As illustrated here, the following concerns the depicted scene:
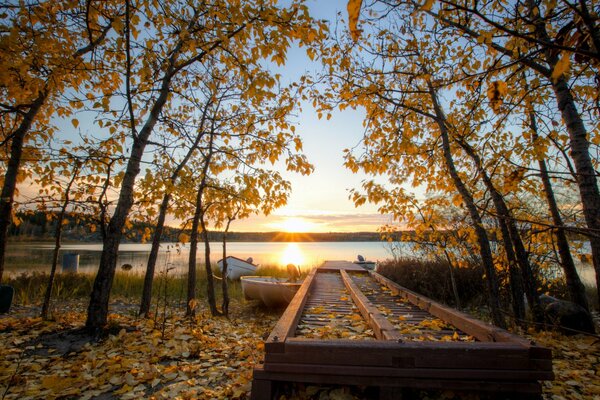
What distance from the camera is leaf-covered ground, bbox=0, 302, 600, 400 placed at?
10.8ft

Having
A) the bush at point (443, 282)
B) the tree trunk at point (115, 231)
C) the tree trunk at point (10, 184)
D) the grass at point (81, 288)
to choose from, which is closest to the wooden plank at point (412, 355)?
the tree trunk at point (115, 231)

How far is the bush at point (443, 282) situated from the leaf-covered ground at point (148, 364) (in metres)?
5.18

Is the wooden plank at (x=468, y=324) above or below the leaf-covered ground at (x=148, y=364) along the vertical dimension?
above

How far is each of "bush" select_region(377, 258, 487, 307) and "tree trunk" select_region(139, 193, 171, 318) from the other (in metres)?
9.73

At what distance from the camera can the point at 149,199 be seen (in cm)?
704

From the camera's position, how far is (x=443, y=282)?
11.6 m

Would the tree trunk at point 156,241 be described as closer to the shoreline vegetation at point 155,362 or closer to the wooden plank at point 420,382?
the shoreline vegetation at point 155,362

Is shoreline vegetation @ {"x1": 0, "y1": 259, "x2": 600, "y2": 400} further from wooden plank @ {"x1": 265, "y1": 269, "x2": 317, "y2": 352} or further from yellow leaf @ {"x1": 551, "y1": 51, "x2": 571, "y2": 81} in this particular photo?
yellow leaf @ {"x1": 551, "y1": 51, "x2": 571, "y2": 81}

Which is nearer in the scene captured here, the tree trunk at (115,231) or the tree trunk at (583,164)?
the tree trunk at (583,164)

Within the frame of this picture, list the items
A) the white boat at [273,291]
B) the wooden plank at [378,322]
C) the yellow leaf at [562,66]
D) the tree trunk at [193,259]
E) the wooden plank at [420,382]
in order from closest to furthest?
the yellow leaf at [562,66]
the wooden plank at [420,382]
the wooden plank at [378,322]
the tree trunk at [193,259]
the white boat at [273,291]

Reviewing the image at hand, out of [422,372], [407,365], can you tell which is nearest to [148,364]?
[407,365]

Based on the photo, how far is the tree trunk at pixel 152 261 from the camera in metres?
7.61

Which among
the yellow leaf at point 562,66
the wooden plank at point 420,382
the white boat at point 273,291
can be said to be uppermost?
the yellow leaf at point 562,66

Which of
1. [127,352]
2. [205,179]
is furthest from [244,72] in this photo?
[127,352]
